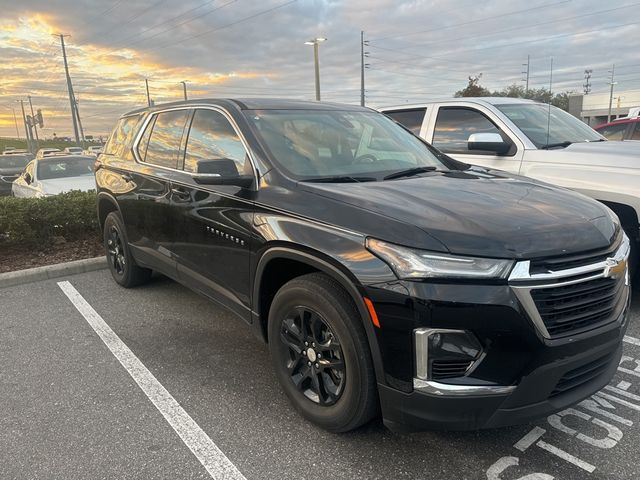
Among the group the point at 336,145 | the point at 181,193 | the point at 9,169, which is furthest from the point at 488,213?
the point at 9,169

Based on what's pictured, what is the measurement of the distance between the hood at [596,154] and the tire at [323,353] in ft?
10.9

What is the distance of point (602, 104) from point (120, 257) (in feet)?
240

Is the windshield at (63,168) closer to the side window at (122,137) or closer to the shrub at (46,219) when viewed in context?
the shrub at (46,219)

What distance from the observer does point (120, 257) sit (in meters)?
5.40

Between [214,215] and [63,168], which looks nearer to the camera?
[214,215]

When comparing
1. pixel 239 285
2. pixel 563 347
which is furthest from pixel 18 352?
pixel 563 347

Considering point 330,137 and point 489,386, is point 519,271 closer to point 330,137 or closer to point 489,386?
point 489,386

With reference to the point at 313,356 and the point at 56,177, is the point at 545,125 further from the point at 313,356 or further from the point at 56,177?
the point at 56,177

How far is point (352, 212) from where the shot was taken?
8.27 ft

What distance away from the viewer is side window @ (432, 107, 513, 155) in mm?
5461

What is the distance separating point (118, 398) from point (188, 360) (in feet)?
2.02

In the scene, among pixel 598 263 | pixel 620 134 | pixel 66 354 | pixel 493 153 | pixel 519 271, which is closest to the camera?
pixel 519 271

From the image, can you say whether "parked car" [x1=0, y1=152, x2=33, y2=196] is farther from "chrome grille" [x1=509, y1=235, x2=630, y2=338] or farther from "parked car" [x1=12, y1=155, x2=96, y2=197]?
"chrome grille" [x1=509, y1=235, x2=630, y2=338]

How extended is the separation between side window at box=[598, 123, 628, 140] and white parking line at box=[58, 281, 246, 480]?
10.6m
